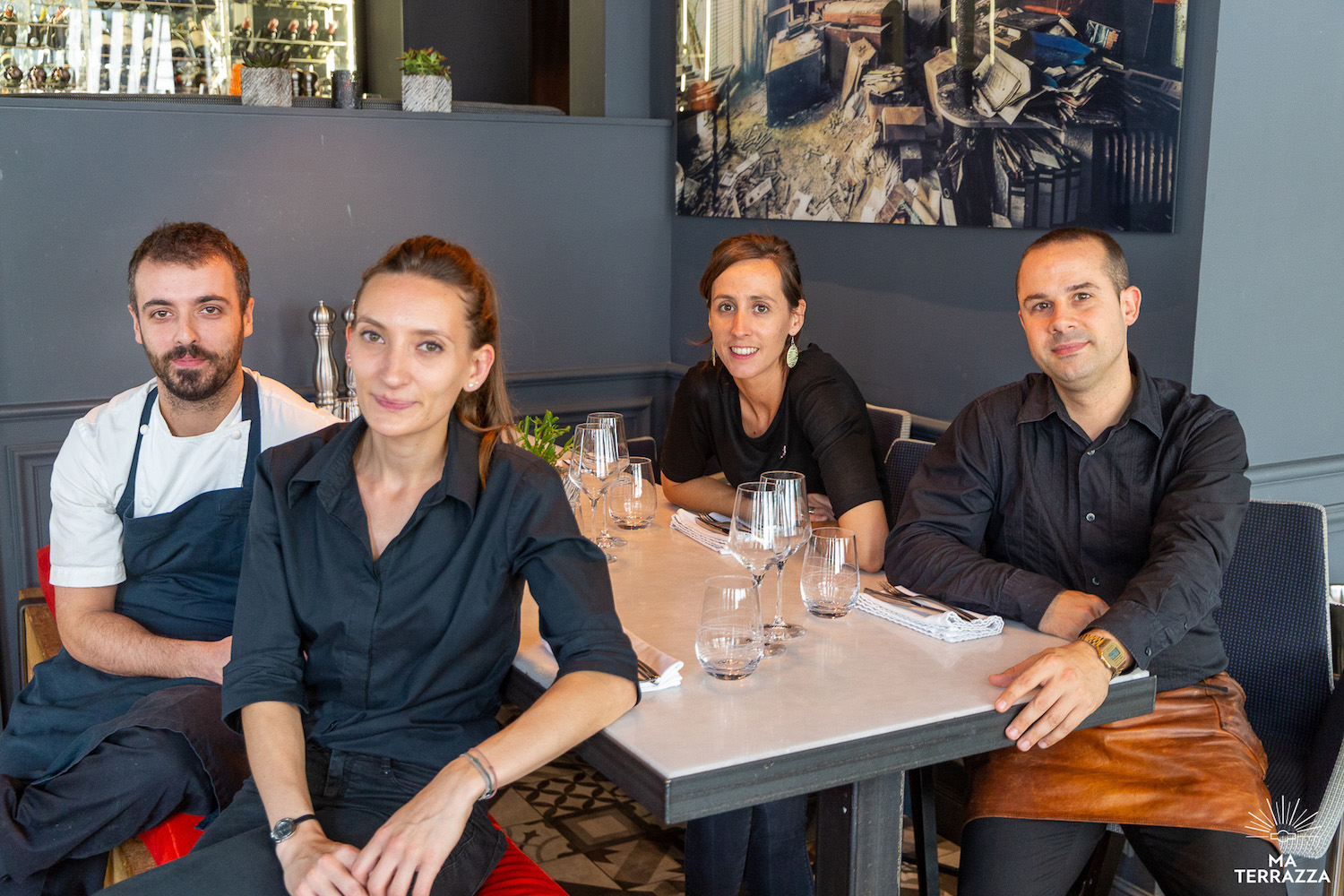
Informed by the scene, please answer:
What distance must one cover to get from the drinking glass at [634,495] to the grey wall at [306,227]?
6.33ft

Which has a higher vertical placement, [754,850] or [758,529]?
[758,529]

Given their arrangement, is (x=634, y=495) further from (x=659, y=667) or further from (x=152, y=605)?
(x=152, y=605)

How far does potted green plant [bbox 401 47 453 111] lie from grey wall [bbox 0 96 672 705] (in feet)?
0.24

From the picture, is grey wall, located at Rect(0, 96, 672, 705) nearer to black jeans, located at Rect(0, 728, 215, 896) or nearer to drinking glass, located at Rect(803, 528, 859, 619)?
black jeans, located at Rect(0, 728, 215, 896)

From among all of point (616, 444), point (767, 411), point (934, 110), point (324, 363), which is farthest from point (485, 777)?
point (324, 363)

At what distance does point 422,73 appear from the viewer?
4039 millimetres

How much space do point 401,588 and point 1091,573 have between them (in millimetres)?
1232

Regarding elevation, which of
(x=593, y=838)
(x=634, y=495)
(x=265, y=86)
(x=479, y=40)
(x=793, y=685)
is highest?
(x=479, y=40)

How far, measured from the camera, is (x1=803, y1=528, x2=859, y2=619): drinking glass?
72.2 inches

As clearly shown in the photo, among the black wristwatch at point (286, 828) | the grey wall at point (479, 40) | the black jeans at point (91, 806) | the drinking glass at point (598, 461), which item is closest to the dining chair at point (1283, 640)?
the drinking glass at point (598, 461)

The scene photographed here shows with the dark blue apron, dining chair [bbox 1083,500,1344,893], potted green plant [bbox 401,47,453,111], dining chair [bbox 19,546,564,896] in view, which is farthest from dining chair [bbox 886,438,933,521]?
potted green plant [bbox 401,47,453,111]

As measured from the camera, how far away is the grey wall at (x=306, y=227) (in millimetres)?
3484

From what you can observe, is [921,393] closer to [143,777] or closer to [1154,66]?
[1154,66]

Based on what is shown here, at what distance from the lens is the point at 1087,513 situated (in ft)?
6.97
